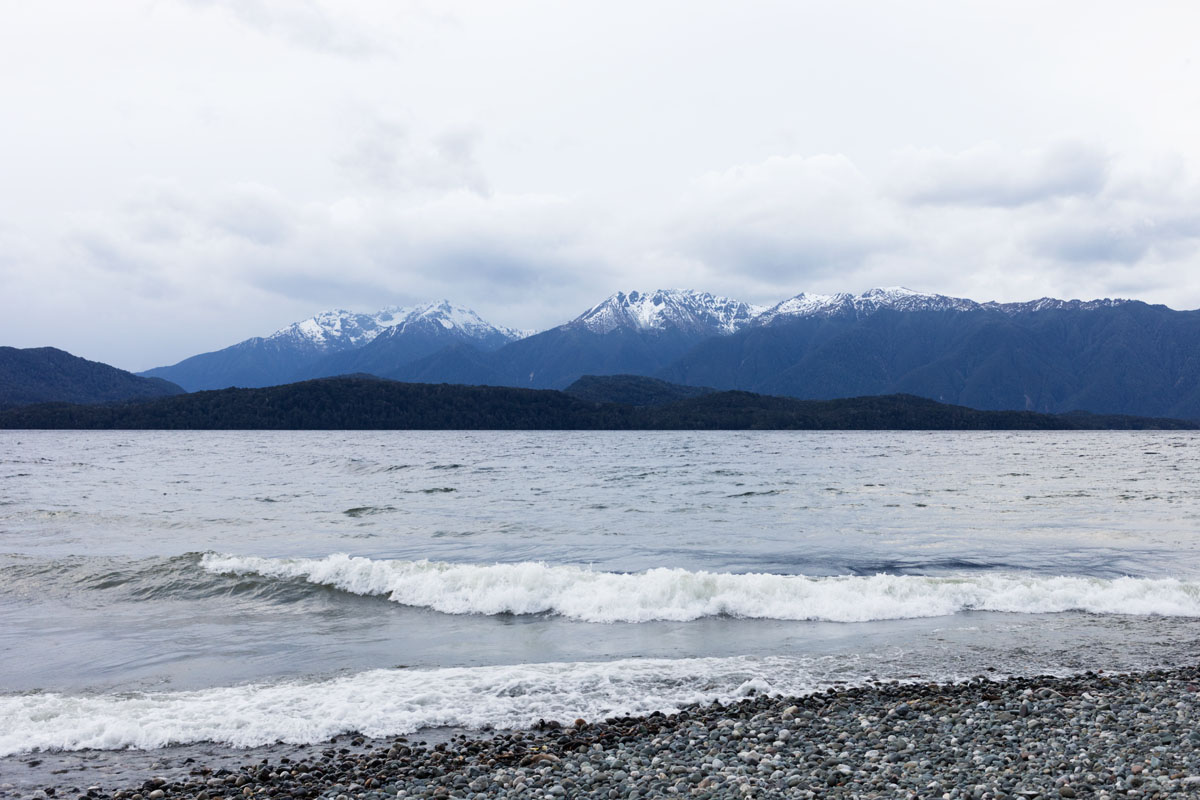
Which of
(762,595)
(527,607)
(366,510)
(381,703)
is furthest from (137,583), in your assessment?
(366,510)

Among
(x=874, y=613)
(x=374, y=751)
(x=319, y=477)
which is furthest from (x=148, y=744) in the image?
(x=319, y=477)

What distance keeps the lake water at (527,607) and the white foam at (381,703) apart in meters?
0.05

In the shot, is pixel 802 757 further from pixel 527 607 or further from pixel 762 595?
pixel 527 607

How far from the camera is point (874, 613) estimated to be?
17.7 metres

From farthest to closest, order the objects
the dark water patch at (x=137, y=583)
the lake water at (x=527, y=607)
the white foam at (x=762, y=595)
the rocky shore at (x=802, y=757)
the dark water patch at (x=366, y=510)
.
Answer: the dark water patch at (x=366, y=510)
the dark water patch at (x=137, y=583)
the white foam at (x=762, y=595)
the lake water at (x=527, y=607)
the rocky shore at (x=802, y=757)

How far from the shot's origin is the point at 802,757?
8781 mm

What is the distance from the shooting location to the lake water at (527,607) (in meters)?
11.8

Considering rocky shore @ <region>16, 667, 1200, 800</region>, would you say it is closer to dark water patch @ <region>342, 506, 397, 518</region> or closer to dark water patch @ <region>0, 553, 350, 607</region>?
dark water patch @ <region>0, 553, 350, 607</region>

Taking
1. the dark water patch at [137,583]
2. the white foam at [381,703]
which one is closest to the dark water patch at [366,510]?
the dark water patch at [137,583]

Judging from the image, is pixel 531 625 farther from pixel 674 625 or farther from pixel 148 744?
pixel 148 744

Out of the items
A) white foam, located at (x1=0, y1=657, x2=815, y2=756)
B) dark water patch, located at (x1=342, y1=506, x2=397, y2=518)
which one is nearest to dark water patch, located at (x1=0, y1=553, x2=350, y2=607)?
white foam, located at (x1=0, y1=657, x2=815, y2=756)

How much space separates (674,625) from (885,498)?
102 feet

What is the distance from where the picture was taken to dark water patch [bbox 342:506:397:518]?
38.2 meters

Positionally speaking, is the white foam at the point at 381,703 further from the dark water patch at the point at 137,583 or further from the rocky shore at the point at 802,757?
the dark water patch at the point at 137,583
